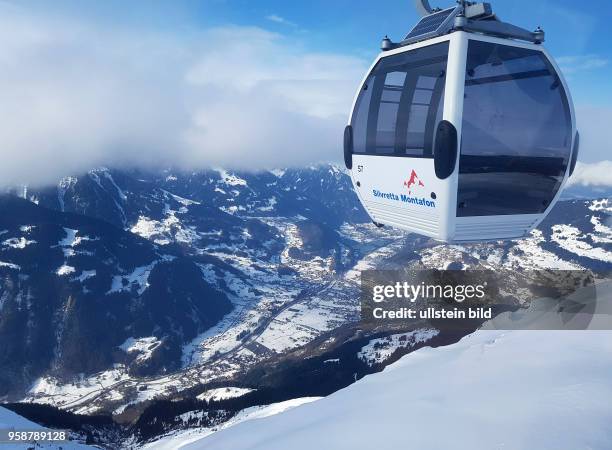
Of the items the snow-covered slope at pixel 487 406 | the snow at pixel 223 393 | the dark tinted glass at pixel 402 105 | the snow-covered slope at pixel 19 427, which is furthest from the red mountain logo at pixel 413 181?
the snow at pixel 223 393

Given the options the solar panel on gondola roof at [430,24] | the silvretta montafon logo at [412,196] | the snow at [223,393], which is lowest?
the snow at [223,393]

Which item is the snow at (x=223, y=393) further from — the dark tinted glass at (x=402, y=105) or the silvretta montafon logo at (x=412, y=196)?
the silvretta montafon logo at (x=412, y=196)

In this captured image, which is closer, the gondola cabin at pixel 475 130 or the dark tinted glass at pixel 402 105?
the gondola cabin at pixel 475 130

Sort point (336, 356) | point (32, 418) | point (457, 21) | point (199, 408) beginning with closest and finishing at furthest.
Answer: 1. point (457, 21)
2. point (199, 408)
3. point (32, 418)
4. point (336, 356)

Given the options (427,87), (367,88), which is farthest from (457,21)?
(367,88)

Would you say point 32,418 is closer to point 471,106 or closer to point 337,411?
point 337,411

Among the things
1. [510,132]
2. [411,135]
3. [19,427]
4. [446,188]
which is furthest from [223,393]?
[510,132]
